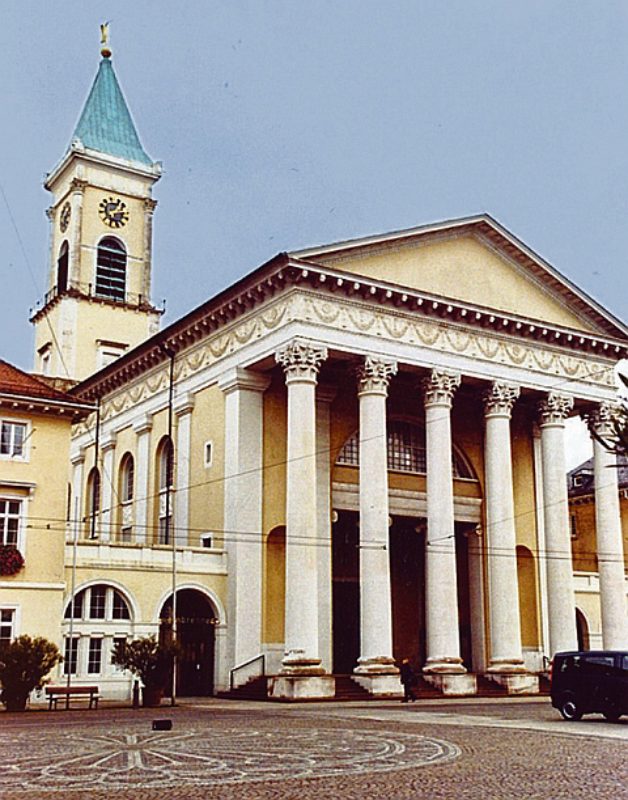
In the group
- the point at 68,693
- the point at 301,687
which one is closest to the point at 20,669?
the point at 68,693

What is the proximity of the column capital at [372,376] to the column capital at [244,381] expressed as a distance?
145 inches

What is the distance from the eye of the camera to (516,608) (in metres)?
40.1

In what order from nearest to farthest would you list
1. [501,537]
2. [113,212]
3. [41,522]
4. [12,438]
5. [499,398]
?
1. [41,522]
2. [12,438]
3. [501,537]
4. [499,398]
5. [113,212]

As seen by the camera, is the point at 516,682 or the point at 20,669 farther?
the point at 516,682

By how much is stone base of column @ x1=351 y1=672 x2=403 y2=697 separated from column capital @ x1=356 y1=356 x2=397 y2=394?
32.0ft

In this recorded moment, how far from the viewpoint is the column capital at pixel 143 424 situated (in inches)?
1821

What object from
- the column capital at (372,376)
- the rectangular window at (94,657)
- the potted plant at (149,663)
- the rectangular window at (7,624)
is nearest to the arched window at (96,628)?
the rectangular window at (94,657)

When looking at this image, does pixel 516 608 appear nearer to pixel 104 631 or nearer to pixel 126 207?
pixel 104 631

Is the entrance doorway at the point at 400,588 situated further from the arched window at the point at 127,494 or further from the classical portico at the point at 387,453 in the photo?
the arched window at the point at 127,494

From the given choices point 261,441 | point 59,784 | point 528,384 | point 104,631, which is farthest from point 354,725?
point 528,384

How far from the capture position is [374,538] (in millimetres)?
36562

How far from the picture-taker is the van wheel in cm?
2466

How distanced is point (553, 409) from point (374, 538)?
11.1 metres

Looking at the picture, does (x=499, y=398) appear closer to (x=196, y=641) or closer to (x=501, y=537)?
(x=501, y=537)
